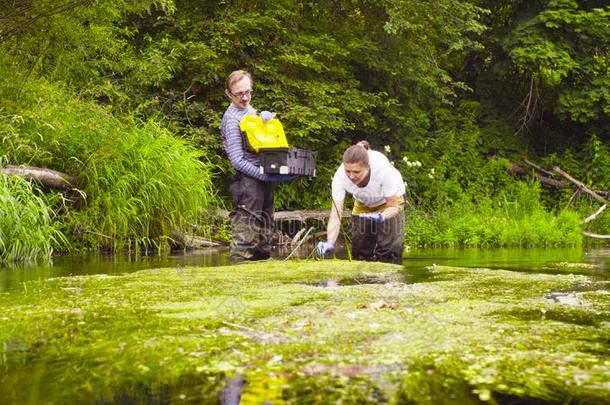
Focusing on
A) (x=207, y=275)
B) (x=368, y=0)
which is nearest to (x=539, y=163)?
(x=368, y=0)

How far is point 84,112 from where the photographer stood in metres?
11.8

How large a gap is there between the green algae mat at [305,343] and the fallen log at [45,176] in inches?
168

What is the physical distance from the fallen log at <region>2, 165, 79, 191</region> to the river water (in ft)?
3.40

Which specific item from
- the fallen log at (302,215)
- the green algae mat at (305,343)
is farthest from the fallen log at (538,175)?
the green algae mat at (305,343)

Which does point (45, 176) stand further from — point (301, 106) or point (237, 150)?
point (301, 106)

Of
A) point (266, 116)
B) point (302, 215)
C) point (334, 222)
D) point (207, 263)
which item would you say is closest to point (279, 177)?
point (266, 116)

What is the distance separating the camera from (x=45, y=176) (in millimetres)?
10562

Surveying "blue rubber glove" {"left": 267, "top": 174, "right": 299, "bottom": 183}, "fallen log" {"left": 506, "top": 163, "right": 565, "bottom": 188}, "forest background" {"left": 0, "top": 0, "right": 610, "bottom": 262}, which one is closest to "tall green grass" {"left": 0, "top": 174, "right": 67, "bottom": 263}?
"forest background" {"left": 0, "top": 0, "right": 610, "bottom": 262}

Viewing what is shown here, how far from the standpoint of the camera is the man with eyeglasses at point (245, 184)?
8.48 m

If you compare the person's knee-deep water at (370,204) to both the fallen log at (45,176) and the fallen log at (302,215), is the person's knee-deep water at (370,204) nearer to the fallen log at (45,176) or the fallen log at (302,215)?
the fallen log at (45,176)

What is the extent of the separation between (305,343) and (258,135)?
4.89 meters

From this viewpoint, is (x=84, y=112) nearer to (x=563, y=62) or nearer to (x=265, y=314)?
(x=265, y=314)

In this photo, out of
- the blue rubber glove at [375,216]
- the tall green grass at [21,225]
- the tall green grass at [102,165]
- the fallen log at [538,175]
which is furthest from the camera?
the fallen log at [538,175]

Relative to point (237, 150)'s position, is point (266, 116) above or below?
above
